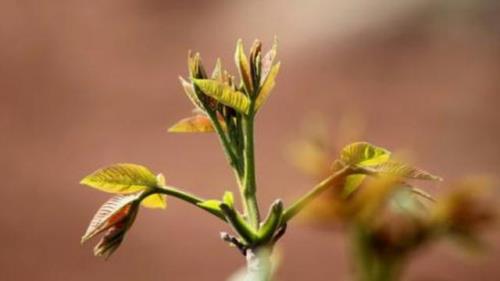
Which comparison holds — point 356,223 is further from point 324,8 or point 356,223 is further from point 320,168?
point 324,8

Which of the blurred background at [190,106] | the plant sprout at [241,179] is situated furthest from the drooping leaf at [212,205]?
the blurred background at [190,106]

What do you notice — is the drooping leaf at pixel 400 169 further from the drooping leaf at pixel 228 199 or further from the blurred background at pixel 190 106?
the blurred background at pixel 190 106

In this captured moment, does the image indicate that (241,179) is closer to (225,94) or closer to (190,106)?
(225,94)

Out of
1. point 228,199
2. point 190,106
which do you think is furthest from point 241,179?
point 190,106

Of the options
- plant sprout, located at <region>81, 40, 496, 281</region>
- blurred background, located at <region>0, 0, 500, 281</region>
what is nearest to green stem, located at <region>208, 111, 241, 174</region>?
plant sprout, located at <region>81, 40, 496, 281</region>

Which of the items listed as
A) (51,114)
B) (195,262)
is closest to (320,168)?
(195,262)

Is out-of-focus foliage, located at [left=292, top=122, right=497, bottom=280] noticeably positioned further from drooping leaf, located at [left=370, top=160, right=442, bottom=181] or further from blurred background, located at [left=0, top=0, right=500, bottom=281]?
blurred background, located at [left=0, top=0, right=500, bottom=281]

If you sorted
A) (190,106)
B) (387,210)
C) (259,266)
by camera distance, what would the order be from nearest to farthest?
(259,266)
(387,210)
(190,106)

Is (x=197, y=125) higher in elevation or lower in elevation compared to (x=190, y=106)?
higher
